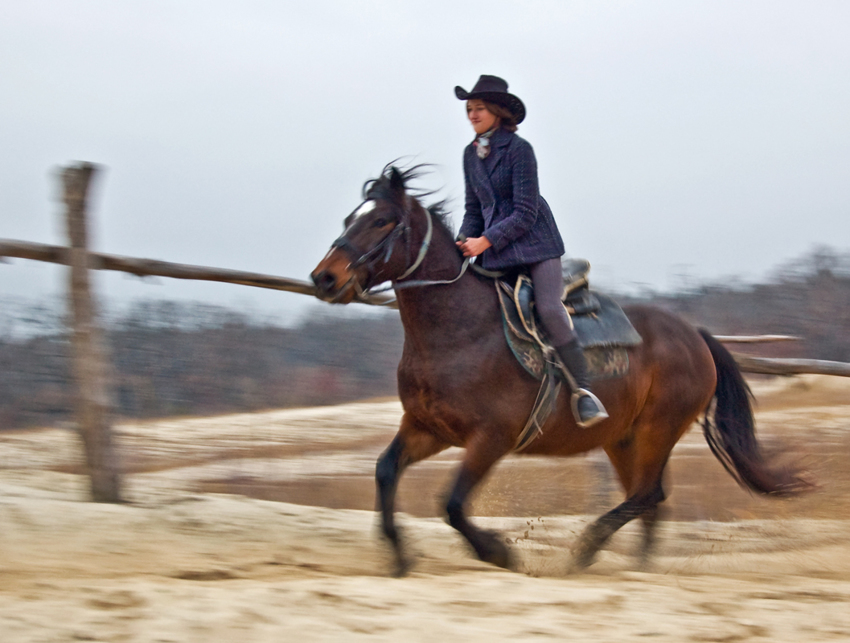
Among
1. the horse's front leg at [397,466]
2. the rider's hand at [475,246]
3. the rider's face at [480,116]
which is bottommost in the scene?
the horse's front leg at [397,466]

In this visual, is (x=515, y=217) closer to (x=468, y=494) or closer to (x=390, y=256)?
(x=390, y=256)

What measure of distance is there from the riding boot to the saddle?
0.05 meters

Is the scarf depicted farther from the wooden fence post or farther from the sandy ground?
the wooden fence post

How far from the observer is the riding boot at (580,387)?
14.2 feet

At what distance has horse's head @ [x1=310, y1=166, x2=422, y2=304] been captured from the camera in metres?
3.88

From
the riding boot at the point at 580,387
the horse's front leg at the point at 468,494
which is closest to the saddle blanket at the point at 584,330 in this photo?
the riding boot at the point at 580,387

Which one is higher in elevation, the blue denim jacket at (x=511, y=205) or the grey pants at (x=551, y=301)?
the blue denim jacket at (x=511, y=205)

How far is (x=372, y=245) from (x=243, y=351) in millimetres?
9125

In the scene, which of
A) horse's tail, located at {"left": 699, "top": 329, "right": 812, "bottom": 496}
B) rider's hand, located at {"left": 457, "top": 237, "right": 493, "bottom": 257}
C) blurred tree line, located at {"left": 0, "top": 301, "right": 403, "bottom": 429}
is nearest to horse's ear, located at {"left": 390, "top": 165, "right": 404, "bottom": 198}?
rider's hand, located at {"left": 457, "top": 237, "right": 493, "bottom": 257}

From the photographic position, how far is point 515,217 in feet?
14.3

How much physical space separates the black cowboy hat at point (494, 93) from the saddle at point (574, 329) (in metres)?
0.96

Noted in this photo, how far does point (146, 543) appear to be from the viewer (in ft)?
14.1

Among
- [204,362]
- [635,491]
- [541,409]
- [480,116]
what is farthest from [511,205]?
[204,362]

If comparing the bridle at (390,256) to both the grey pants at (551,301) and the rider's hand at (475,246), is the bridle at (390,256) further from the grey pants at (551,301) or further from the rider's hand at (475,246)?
the grey pants at (551,301)
